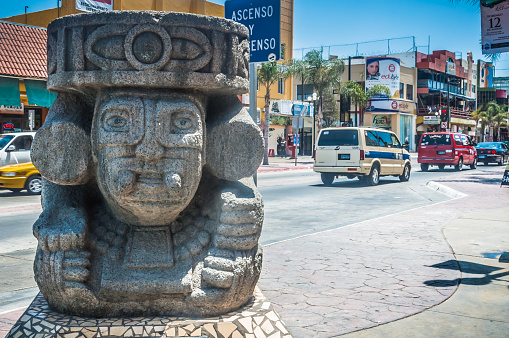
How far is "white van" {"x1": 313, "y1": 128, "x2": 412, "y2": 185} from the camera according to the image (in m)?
17.1

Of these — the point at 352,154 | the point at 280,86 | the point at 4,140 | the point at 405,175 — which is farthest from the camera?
the point at 280,86

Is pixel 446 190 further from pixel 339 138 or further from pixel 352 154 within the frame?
pixel 339 138

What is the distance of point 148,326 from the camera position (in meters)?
2.85

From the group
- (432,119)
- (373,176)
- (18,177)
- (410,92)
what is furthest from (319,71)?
(18,177)

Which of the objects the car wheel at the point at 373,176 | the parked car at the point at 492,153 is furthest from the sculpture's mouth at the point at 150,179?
the parked car at the point at 492,153

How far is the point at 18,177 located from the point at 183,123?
12.0 metres

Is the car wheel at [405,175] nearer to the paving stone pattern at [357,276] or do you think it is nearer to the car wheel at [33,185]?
the paving stone pattern at [357,276]

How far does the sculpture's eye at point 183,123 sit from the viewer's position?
3.03 metres

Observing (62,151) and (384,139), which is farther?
(384,139)

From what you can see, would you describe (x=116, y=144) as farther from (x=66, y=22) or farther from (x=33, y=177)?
(x=33, y=177)

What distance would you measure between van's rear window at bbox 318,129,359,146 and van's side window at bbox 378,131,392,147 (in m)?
1.73

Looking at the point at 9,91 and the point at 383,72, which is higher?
the point at 383,72

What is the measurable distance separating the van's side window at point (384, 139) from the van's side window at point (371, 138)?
35cm

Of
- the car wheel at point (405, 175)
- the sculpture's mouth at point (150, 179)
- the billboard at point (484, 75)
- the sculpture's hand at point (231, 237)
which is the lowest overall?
the car wheel at point (405, 175)
